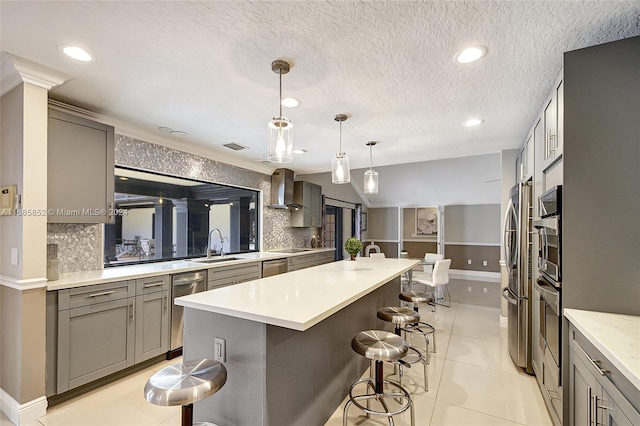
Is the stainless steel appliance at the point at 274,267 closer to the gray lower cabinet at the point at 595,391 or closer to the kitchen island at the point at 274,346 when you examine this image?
the kitchen island at the point at 274,346

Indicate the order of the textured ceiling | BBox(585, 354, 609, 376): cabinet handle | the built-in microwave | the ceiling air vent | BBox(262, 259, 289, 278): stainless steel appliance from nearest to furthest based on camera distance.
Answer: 1. BBox(585, 354, 609, 376): cabinet handle
2. the textured ceiling
3. the built-in microwave
4. the ceiling air vent
5. BBox(262, 259, 289, 278): stainless steel appliance

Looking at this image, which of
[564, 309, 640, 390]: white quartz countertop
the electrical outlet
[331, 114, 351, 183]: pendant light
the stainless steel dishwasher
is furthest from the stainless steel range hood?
[564, 309, 640, 390]: white quartz countertop

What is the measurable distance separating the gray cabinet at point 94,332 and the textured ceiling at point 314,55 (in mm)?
1677

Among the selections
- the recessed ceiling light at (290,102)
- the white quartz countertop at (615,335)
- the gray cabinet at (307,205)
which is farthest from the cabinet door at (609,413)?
the gray cabinet at (307,205)

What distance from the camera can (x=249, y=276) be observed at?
4020 millimetres

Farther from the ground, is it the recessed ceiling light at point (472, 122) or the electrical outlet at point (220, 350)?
the recessed ceiling light at point (472, 122)

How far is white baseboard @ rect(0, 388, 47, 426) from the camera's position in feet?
6.56

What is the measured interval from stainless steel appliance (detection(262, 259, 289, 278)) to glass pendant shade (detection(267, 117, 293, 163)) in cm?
254

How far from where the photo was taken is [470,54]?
1802 mm

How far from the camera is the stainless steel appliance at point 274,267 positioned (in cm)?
431

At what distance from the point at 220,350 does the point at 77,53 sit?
2057mm

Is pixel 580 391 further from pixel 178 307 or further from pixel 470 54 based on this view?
pixel 178 307

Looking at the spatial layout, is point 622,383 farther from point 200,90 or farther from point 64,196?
point 64,196

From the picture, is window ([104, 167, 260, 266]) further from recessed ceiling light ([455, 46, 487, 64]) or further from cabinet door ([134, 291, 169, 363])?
recessed ceiling light ([455, 46, 487, 64])
